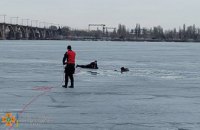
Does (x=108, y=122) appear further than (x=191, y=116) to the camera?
No

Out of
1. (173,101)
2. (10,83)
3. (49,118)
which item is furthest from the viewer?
(10,83)

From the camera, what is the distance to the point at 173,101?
1533 centimetres

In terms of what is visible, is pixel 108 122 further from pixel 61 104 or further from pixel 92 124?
pixel 61 104

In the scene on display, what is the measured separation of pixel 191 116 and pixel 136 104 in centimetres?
252

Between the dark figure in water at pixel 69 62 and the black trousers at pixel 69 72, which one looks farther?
the black trousers at pixel 69 72

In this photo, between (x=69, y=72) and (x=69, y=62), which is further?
(x=69, y=72)

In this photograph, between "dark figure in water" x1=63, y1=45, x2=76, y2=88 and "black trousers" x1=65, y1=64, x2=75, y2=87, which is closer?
"dark figure in water" x1=63, y1=45, x2=76, y2=88

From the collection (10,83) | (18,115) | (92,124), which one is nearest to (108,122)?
(92,124)

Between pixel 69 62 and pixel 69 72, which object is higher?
pixel 69 62

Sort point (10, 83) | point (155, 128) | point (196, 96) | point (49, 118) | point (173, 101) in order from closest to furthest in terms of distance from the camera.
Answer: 1. point (155, 128)
2. point (49, 118)
3. point (173, 101)
4. point (196, 96)
5. point (10, 83)

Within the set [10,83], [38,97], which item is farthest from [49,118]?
[10,83]

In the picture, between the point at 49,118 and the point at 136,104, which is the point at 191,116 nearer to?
the point at 136,104

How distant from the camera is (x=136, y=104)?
14484 millimetres

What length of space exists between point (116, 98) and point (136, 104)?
5.28 feet
